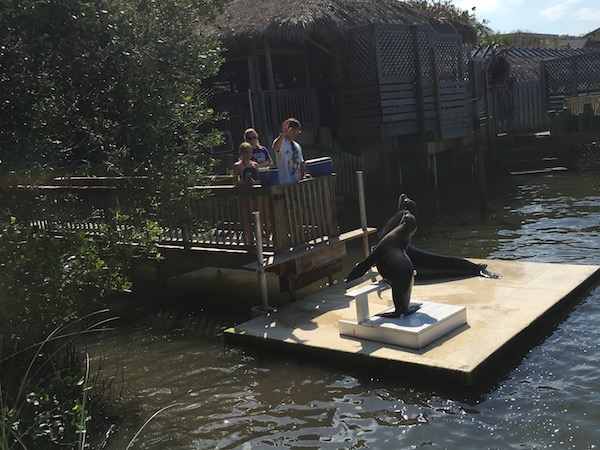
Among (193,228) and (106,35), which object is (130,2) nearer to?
(106,35)

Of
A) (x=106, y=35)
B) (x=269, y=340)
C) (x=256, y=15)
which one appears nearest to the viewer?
(x=106, y=35)

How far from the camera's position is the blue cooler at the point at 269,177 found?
814 centimetres

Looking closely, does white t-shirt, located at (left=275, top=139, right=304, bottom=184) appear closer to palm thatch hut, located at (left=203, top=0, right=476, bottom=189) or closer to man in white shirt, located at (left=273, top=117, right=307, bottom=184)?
man in white shirt, located at (left=273, top=117, right=307, bottom=184)

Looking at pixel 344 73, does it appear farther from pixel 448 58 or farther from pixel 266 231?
pixel 266 231

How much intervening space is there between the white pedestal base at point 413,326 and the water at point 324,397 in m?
0.46

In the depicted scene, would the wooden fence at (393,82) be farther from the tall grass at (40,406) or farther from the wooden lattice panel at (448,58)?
the tall grass at (40,406)

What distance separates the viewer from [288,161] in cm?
866

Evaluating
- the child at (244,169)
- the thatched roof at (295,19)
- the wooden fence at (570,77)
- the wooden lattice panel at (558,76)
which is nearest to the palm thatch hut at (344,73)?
the thatched roof at (295,19)

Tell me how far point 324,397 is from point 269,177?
310cm

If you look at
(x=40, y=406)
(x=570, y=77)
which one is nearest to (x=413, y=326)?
(x=40, y=406)

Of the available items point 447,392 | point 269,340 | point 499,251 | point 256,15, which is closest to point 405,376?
point 447,392

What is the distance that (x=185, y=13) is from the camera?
6.71 m

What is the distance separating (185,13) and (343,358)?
3.94 metres

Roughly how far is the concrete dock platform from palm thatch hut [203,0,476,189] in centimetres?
801
